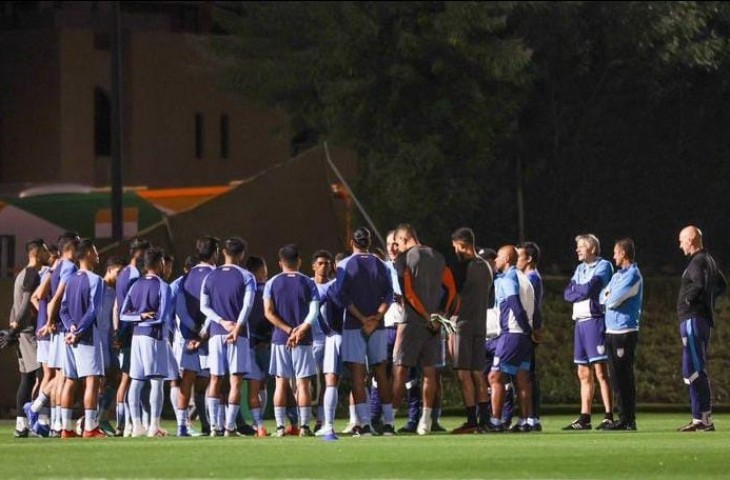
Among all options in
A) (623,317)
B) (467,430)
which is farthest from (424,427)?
(623,317)

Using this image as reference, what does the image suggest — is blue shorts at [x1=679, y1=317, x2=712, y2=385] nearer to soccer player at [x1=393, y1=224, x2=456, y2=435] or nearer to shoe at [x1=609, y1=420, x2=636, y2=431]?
shoe at [x1=609, y1=420, x2=636, y2=431]

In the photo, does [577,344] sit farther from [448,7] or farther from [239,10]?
[239,10]

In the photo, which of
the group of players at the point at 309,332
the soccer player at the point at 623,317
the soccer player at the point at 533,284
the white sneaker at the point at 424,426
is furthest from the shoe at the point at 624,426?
the white sneaker at the point at 424,426

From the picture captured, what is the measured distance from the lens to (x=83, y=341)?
21.6m

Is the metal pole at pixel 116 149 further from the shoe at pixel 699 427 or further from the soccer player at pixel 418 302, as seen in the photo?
the shoe at pixel 699 427

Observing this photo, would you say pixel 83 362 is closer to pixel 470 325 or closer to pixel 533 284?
pixel 470 325

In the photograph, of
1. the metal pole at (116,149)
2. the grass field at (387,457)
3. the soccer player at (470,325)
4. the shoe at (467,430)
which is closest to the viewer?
the grass field at (387,457)

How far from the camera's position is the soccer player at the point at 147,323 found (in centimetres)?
2175

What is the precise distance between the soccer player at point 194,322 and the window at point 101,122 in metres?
36.5

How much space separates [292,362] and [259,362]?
1450 millimetres

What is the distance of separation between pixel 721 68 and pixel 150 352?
2574 centimetres

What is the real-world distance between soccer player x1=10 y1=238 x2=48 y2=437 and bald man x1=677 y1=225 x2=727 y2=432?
269 inches

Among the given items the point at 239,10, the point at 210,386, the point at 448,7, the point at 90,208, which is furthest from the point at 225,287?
the point at 239,10

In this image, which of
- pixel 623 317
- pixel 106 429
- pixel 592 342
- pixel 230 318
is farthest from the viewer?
pixel 106 429
